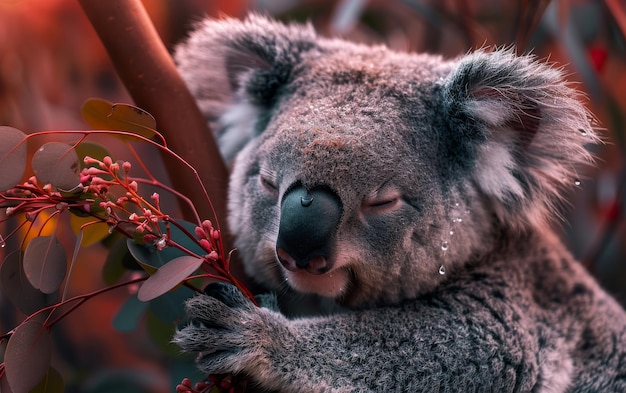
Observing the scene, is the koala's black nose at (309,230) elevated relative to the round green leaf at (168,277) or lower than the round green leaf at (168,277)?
elevated

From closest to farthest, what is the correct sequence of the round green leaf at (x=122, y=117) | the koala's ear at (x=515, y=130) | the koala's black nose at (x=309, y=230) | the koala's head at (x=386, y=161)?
the round green leaf at (x=122, y=117)
the koala's black nose at (x=309, y=230)
the koala's head at (x=386, y=161)
the koala's ear at (x=515, y=130)

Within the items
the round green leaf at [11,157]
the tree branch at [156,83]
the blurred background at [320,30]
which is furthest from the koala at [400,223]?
the blurred background at [320,30]

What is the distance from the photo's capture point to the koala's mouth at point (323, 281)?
1716mm

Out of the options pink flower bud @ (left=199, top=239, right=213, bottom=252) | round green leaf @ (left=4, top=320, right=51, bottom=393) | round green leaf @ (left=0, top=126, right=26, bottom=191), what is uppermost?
round green leaf @ (left=0, top=126, right=26, bottom=191)

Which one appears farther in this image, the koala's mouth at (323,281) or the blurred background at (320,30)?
the blurred background at (320,30)

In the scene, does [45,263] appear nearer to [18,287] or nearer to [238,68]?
[18,287]

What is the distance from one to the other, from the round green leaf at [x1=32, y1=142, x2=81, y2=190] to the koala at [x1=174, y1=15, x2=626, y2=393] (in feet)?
1.25

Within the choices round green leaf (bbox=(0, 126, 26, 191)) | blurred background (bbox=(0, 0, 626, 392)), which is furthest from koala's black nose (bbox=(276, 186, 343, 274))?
blurred background (bbox=(0, 0, 626, 392))

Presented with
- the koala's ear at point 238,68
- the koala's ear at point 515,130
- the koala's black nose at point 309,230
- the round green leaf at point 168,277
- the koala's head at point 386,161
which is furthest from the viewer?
the koala's ear at point 238,68

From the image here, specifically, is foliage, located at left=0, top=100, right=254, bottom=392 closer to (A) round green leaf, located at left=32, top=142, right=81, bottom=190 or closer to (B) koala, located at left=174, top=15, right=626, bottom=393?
(A) round green leaf, located at left=32, top=142, right=81, bottom=190

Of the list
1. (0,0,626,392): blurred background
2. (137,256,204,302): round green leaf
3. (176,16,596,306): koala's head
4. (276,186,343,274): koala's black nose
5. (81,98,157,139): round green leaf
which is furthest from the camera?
(0,0,626,392): blurred background

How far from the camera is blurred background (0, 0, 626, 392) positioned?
3160mm

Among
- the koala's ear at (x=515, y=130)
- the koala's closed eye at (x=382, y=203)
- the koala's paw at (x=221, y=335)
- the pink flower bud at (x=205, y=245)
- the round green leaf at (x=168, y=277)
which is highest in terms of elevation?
the koala's ear at (x=515, y=130)

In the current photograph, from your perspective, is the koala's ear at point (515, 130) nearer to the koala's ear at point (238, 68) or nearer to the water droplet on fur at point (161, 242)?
the koala's ear at point (238, 68)
